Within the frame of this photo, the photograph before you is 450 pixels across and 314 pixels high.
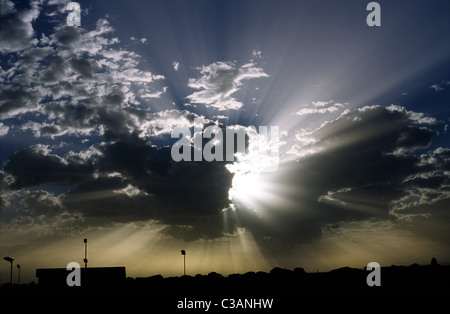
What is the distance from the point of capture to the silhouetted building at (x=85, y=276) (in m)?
49.9

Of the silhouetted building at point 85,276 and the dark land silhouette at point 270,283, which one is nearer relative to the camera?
the dark land silhouette at point 270,283

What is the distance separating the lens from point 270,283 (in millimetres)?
42969

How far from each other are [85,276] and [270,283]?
85.5 ft

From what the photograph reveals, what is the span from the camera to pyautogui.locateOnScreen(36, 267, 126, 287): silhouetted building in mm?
49906

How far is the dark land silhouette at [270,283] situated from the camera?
36281 mm

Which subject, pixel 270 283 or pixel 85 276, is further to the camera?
pixel 85 276

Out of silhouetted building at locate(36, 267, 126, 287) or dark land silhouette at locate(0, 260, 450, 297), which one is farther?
silhouetted building at locate(36, 267, 126, 287)

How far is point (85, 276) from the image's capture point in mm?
50750

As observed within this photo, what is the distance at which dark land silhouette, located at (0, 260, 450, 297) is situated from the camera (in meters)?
36.3
